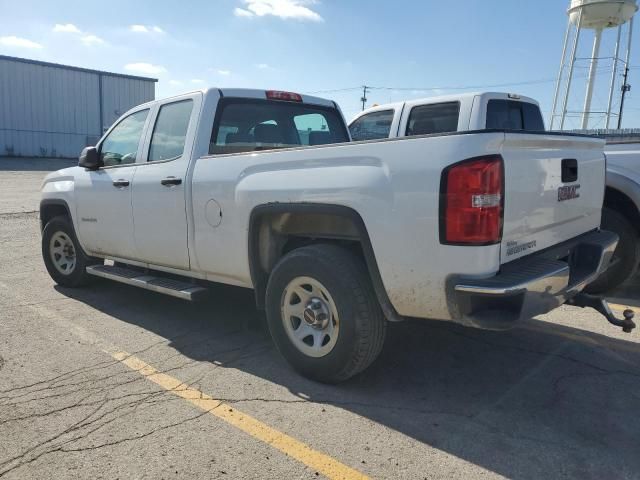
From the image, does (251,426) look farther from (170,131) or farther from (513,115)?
(513,115)

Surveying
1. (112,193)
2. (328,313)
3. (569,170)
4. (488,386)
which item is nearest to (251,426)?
(328,313)

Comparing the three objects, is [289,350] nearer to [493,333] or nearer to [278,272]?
[278,272]

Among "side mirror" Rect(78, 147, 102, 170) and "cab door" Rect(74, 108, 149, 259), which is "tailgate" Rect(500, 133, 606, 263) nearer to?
"cab door" Rect(74, 108, 149, 259)

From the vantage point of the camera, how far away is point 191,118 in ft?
15.0

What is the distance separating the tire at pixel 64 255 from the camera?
6020 mm

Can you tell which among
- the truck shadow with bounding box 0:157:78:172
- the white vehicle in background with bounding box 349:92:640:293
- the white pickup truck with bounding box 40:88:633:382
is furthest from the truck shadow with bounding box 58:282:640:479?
the truck shadow with bounding box 0:157:78:172

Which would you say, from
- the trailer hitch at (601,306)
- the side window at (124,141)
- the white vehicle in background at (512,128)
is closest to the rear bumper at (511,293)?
the trailer hitch at (601,306)

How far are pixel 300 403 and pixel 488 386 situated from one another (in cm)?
127

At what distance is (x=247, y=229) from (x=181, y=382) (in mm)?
1141

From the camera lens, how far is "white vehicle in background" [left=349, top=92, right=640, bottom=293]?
5.28 m

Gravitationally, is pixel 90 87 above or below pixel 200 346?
above

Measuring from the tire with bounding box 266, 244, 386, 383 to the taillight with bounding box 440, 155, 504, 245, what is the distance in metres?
0.75

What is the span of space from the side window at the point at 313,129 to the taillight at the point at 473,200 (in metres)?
2.68

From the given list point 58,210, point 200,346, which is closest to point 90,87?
point 58,210
